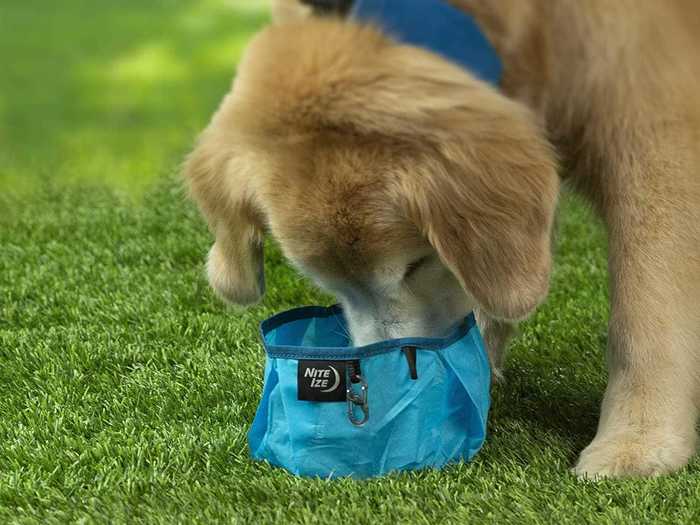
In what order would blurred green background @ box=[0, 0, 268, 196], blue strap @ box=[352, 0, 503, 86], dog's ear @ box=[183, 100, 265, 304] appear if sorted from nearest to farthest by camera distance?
blue strap @ box=[352, 0, 503, 86], dog's ear @ box=[183, 100, 265, 304], blurred green background @ box=[0, 0, 268, 196]

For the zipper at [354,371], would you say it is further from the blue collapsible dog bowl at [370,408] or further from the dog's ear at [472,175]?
the dog's ear at [472,175]

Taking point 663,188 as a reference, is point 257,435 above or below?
below

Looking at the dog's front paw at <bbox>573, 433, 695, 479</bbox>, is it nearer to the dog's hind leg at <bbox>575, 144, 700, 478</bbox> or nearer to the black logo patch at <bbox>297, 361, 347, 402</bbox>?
the dog's hind leg at <bbox>575, 144, 700, 478</bbox>

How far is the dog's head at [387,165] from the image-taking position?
2.32m

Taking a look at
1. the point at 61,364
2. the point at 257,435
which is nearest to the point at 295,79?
the point at 257,435

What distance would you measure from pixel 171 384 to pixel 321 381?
2.39 feet

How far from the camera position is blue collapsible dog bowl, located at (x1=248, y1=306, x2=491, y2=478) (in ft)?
8.14

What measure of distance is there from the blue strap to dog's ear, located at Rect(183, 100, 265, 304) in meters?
0.39

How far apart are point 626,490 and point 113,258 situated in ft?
7.65

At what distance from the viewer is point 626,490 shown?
2.39m

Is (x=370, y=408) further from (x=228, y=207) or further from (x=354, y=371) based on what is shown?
(x=228, y=207)

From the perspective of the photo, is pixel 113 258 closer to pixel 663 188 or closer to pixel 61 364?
pixel 61 364

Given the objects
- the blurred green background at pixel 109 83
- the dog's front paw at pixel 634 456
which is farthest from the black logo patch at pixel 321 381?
the blurred green background at pixel 109 83

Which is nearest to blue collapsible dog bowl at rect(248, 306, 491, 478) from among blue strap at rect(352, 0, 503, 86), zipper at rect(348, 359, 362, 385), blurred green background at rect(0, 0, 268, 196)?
zipper at rect(348, 359, 362, 385)
